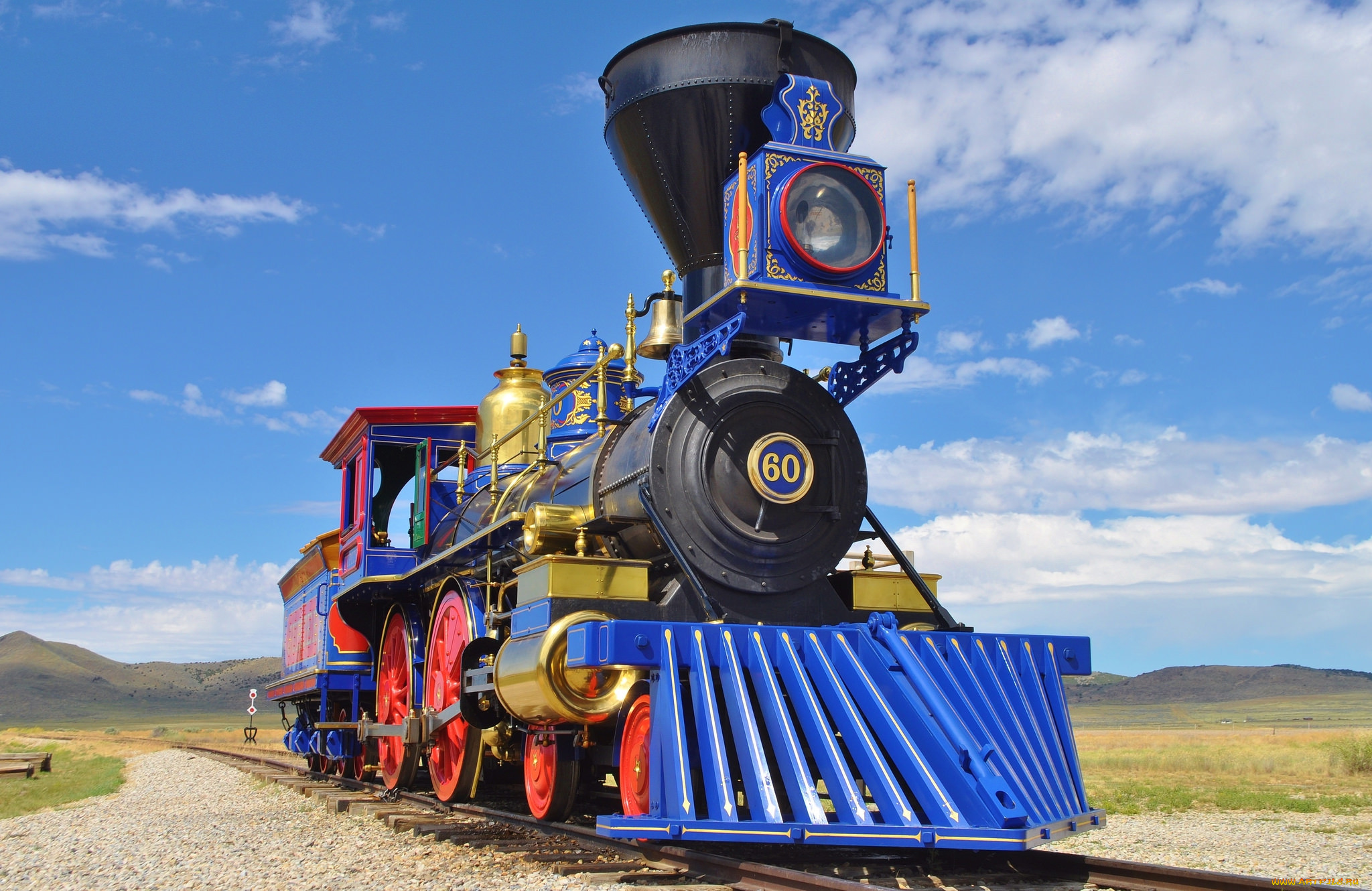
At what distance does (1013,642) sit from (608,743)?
7.90 feet

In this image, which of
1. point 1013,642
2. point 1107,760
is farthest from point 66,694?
point 1013,642

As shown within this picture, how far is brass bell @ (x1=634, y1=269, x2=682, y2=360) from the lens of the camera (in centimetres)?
795

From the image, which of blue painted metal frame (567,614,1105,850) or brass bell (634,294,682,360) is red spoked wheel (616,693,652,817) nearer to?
blue painted metal frame (567,614,1105,850)

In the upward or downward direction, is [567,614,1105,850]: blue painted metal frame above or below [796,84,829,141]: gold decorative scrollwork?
below

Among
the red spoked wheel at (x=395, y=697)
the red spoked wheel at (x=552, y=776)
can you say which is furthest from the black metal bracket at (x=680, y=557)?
the red spoked wheel at (x=395, y=697)

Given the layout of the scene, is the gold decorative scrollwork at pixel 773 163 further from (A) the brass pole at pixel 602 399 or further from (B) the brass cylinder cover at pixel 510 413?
(B) the brass cylinder cover at pixel 510 413

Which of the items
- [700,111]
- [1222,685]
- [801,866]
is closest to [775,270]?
[700,111]

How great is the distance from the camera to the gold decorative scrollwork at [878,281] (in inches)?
263

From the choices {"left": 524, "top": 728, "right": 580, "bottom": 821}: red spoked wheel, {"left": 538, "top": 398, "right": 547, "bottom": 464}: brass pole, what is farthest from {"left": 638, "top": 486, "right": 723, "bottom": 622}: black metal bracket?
{"left": 538, "top": 398, "right": 547, "bottom": 464}: brass pole

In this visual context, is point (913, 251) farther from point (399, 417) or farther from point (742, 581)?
point (399, 417)

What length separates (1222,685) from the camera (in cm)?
9262

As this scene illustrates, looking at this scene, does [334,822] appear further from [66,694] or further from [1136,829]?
[66,694]

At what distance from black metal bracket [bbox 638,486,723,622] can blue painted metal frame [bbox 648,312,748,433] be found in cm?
41

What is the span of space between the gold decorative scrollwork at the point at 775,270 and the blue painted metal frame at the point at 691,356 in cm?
27
